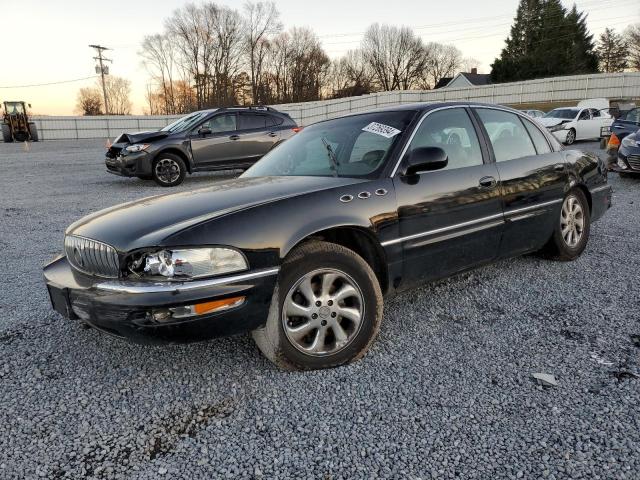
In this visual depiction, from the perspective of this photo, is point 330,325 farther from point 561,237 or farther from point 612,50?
point 612,50

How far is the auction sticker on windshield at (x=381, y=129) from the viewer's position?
3.33 m

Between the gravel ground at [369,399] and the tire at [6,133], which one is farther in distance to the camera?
the tire at [6,133]

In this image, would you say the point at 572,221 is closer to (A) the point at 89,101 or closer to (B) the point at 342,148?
(B) the point at 342,148

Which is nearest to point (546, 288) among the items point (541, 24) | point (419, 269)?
point (419, 269)

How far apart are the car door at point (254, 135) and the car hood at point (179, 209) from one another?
311 inches

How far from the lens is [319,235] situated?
2846 mm

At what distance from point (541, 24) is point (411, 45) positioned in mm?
27164

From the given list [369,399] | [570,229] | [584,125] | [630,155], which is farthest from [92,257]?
[584,125]

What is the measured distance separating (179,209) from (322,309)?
98cm

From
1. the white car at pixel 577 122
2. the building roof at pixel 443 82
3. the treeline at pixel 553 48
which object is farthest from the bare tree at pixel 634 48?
the white car at pixel 577 122

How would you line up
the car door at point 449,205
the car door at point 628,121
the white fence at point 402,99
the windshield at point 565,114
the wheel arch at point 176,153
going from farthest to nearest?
the white fence at point 402,99, the windshield at point 565,114, the car door at point 628,121, the wheel arch at point 176,153, the car door at point 449,205

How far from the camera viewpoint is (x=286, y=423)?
89.0 inches

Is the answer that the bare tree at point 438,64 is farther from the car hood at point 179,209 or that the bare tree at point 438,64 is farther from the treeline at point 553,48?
the car hood at point 179,209

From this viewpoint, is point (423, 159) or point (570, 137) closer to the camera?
point (423, 159)
